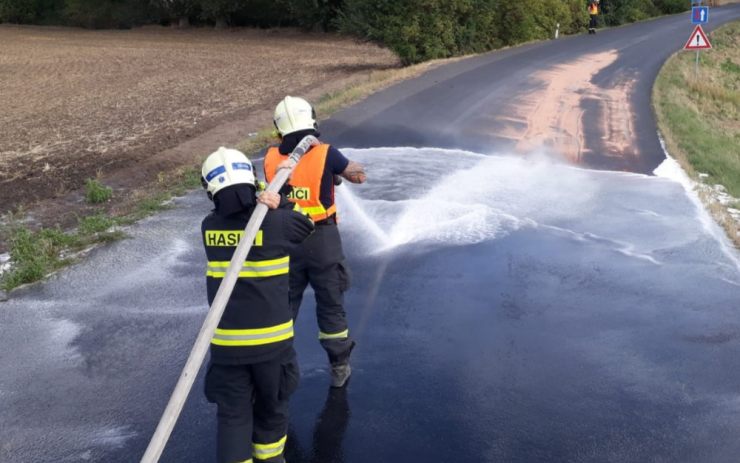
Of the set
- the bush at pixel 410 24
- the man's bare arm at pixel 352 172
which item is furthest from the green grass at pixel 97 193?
the bush at pixel 410 24

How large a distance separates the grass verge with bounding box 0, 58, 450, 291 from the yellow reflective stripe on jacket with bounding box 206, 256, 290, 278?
13.1 feet

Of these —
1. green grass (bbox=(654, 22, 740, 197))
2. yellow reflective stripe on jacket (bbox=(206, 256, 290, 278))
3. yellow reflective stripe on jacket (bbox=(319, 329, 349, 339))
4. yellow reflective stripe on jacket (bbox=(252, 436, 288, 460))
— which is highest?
yellow reflective stripe on jacket (bbox=(206, 256, 290, 278))

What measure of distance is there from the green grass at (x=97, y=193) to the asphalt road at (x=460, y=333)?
1208 mm

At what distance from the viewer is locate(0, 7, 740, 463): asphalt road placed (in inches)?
191

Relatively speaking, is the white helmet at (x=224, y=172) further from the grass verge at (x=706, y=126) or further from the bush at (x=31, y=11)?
the bush at (x=31, y=11)

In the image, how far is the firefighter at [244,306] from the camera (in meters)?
3.99

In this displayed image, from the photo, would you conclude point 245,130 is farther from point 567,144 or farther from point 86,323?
point 86,323

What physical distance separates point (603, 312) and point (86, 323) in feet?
13.2

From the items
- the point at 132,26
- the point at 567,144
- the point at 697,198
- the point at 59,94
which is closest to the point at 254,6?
the point at 132,26

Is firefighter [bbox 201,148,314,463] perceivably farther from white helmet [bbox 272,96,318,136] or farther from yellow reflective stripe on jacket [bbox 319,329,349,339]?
yellow reflective stripe on jacket [bbox 319,329,349,339]

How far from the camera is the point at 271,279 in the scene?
407cm

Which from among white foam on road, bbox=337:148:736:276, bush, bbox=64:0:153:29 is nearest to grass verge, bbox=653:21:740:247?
white foam on road, bbox=337:148:736:276

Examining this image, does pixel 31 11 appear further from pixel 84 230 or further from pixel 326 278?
pixel 326 278

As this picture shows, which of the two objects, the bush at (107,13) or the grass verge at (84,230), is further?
the bush at (107,13)
